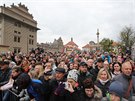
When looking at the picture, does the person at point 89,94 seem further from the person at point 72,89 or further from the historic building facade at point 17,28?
the historic building facade at point 17,28

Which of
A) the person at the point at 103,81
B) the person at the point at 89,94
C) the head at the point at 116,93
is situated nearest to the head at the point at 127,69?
the person at the point at 89,94

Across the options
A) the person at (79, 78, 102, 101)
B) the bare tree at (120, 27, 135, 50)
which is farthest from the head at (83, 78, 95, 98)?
the bare tree at (120, 27, 135, 50)

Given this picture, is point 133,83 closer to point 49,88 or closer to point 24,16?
point 49,88

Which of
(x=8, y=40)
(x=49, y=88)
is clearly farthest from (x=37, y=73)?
(x=8, y=40)

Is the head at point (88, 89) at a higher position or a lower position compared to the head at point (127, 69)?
lower

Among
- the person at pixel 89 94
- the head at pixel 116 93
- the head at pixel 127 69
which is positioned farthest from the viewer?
the head at pixel 127 69

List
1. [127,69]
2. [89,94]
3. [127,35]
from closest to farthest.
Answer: [89,94], [127,69], [127,35]

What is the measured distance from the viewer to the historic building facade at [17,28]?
42.2 metres

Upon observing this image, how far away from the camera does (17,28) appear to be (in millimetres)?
47969

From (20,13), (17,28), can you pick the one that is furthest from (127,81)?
(20,13)

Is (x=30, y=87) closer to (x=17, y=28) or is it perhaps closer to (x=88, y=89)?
(x=88, y=89)

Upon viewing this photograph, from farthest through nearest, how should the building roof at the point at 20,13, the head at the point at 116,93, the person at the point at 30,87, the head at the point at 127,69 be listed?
the building roof at the point at 20,13 < the head at the point at 127,69 < the person at the point at 30,87 < the head at the point at 116,93

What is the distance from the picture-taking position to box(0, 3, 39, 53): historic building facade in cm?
4219

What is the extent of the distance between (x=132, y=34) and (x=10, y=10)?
1500 inches
